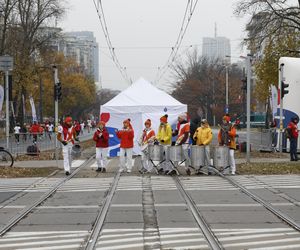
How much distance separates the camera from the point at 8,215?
1103 cm

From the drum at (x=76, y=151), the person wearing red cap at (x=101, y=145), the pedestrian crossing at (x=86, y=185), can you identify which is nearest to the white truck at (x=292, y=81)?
the drum at (x=76, y=151)

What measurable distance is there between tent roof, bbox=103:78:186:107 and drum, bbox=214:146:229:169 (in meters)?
9.31

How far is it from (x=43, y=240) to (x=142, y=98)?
66.2ft

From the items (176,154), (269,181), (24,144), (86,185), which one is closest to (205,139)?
(176,154)

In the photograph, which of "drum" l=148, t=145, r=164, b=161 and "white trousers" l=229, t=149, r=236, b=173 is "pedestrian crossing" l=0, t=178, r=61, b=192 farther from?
"white trousers" l=229, t=149, r=236, b=173

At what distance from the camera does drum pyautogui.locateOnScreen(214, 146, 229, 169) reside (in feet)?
61.8

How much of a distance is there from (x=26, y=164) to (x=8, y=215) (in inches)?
494

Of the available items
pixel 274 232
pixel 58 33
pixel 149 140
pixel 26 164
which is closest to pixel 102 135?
pixel 149 140

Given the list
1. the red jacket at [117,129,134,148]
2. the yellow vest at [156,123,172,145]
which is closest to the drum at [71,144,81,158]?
the red jacket at [117,129,134,148]

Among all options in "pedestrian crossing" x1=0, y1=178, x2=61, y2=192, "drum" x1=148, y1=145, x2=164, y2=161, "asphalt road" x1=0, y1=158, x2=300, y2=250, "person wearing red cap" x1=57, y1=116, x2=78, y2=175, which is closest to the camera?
"asphalt road" x1=0, y1=158, x2=300, y2=250

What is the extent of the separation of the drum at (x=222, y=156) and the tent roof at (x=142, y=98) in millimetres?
9307

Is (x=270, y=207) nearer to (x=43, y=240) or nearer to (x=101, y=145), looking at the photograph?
(x=43, y=240)

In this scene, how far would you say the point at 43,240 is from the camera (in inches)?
340

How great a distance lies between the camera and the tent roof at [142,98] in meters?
28.1
